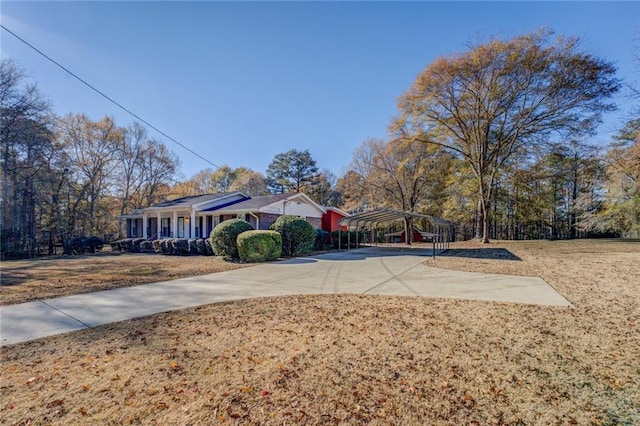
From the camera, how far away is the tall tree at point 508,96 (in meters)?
15.2

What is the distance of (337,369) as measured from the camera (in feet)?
8.89

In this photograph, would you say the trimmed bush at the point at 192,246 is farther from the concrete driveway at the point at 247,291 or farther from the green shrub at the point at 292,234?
the concrete driveway at the point at 247,291

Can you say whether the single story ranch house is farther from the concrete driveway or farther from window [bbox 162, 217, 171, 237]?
the concrete driveway

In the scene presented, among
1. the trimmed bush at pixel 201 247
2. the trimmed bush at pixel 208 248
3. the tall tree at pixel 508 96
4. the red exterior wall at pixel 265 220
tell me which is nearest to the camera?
the trimmed bush at pixel 208 248

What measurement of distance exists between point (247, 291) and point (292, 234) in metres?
7.42

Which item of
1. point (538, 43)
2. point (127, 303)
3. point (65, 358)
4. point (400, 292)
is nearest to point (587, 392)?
point (400, 292)

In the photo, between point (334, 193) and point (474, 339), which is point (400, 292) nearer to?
point (474, 339)

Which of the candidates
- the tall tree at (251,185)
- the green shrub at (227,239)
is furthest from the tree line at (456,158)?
the green shrub at (227,239)

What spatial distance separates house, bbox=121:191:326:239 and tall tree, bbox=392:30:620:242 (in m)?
8.94

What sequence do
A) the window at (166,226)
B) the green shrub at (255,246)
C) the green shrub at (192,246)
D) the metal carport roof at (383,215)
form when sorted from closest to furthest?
the green shrub at (255,246) < the metal carport roof at (383,215) < the green shrub at (192,246) < the window at (166,226)

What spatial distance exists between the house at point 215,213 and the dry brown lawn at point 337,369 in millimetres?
13229

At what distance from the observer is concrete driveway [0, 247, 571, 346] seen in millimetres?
4301

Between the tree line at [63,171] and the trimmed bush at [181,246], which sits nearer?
the trimmed bush at [181,246]

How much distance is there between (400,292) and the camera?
592 centimetres
